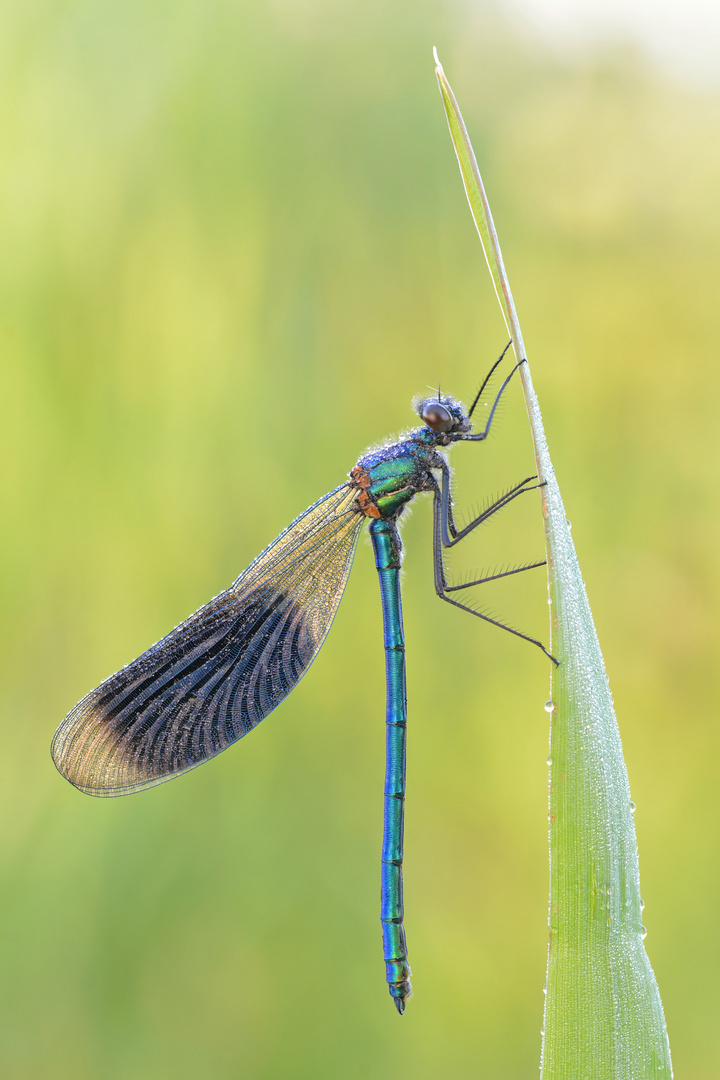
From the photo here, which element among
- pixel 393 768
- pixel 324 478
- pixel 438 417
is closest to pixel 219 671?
pixel 393 768

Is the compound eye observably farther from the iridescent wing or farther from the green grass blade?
the green grass blade

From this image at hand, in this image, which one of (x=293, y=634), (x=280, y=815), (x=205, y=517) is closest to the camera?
(x=293, y=634)

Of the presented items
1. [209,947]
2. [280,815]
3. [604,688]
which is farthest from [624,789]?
[209,947]

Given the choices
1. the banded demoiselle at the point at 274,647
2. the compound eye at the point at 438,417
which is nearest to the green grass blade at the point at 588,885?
the banded demoiselle at the point at 274,647

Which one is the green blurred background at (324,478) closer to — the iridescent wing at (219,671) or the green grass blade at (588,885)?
the iridescent wing at (219,671)

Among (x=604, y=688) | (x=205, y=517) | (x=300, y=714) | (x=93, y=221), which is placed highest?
(x=93, y=221)

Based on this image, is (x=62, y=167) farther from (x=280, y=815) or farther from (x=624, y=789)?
(x=624, y=789)

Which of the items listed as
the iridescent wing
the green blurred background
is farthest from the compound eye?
the green blurred background

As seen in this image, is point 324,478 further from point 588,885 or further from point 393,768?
point 588,885
